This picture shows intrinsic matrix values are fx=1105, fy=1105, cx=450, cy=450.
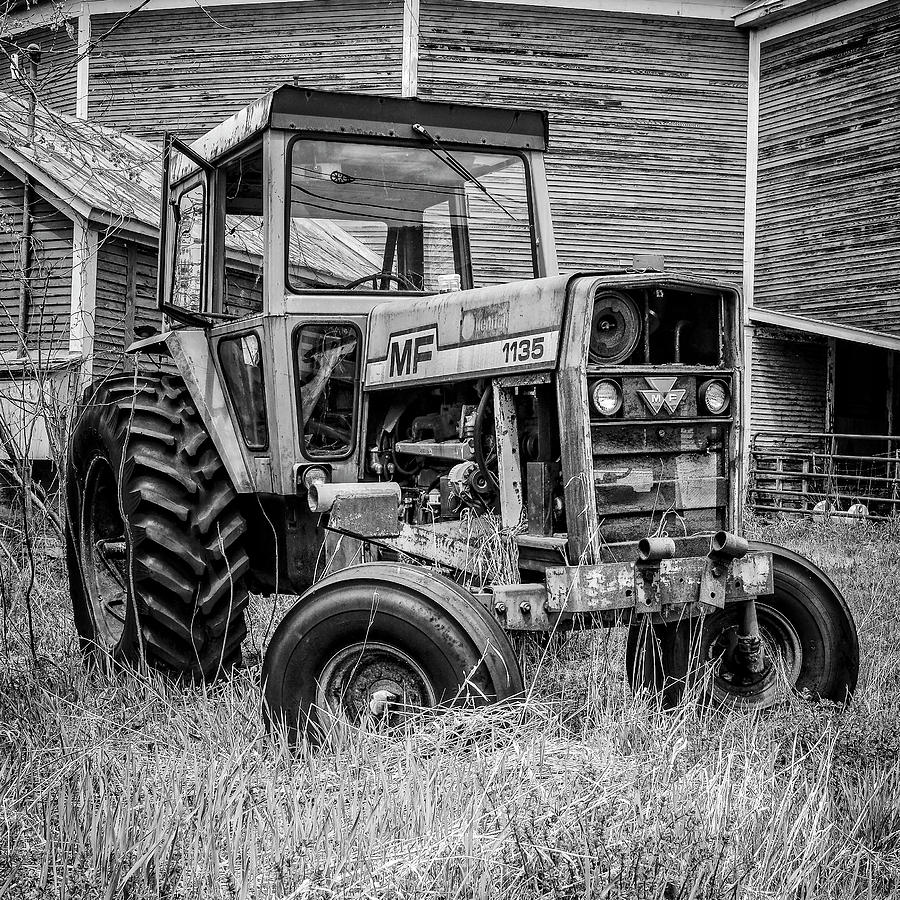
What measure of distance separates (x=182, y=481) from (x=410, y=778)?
2.16 m

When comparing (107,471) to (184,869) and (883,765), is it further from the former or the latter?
(883,765)

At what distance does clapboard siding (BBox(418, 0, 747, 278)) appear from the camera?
15562 mm

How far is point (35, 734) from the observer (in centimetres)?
368

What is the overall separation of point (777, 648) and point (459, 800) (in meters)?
2.05

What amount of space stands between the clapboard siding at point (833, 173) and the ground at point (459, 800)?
491 inches

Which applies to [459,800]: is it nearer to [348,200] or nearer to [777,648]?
[777,648]

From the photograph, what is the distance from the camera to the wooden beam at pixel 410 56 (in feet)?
50.3

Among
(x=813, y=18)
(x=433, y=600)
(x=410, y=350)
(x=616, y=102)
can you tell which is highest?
(x=813, y=18)

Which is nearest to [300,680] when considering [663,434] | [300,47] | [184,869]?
[184,869]

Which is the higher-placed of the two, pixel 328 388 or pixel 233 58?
pixel 233 58

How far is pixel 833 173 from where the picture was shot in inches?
619

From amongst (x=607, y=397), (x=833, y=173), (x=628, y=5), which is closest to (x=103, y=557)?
(x=607, y=397)

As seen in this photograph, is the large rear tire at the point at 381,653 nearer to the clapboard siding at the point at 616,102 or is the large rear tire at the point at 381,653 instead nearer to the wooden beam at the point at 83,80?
the clapboard siding at the point at 616,102

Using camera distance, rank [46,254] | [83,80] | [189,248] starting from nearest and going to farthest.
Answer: [189,248] < [46,254] < [83,80]
